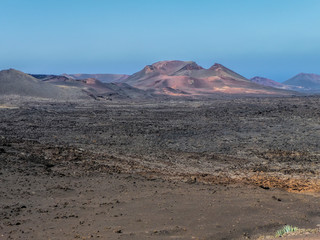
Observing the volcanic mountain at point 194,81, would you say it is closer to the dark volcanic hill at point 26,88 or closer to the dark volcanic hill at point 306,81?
the dark volcanic hill at point 26,88

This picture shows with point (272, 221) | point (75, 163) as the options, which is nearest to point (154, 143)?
point (75, 163)

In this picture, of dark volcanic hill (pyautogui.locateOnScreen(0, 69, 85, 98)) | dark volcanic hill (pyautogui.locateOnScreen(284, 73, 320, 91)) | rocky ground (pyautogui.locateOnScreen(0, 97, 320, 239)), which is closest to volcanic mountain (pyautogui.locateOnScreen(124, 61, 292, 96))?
dark volcanic hill (pyautogui.locateOnScreen(0, 69, 85, 98))

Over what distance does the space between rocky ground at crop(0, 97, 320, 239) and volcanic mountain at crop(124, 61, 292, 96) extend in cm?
6035

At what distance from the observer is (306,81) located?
166 m

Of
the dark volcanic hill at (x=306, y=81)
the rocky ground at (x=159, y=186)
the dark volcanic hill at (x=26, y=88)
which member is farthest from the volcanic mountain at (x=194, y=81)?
the rocky ground at (x=159, y=186)

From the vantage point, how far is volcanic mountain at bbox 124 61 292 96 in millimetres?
86125

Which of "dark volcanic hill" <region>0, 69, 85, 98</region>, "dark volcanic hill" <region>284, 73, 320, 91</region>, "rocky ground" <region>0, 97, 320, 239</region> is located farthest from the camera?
"dark volcanic hill" <region>284, 73, 320, 91</region>

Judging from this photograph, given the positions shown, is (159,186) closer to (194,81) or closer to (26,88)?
(26,88)

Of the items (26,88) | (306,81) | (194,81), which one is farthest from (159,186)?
(306,81)

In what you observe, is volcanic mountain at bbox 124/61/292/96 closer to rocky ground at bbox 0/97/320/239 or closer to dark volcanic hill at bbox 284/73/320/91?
dark volcanic hill at bbox 284/73/320/91

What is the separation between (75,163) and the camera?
11.7 m

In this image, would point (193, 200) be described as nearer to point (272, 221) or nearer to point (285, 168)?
point (272, 221)

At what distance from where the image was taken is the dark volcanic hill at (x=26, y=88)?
2133 inches

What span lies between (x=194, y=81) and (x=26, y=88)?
161 feet
